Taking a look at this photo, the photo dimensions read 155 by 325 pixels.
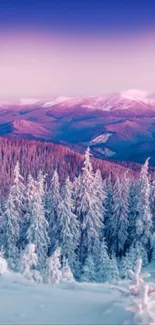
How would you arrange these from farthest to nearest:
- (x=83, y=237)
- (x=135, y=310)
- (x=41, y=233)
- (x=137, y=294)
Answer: (x=83, y=237) → (x=41, y=233) → (x=137, y=294) → (x=135, y=310)

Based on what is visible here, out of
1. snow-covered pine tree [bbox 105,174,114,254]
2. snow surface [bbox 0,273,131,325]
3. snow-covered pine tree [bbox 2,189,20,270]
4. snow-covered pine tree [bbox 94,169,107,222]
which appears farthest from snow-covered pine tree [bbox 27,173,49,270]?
snow surface [bbox 0,273,131,325]

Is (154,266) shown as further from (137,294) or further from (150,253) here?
(137,294)

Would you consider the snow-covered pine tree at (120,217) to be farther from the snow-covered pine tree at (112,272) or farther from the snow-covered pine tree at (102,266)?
the snow-covered pine tree at (112,272)

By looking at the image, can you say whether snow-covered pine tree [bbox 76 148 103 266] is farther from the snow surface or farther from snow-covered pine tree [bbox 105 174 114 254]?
the snow surface

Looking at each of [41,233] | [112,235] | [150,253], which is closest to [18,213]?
[41,233]

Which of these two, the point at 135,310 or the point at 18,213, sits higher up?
the point at 135,310

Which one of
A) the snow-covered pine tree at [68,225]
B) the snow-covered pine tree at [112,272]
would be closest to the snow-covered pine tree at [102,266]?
the snow-covered pine tree at [112,272]

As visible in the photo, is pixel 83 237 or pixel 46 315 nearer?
pixel 46 315
